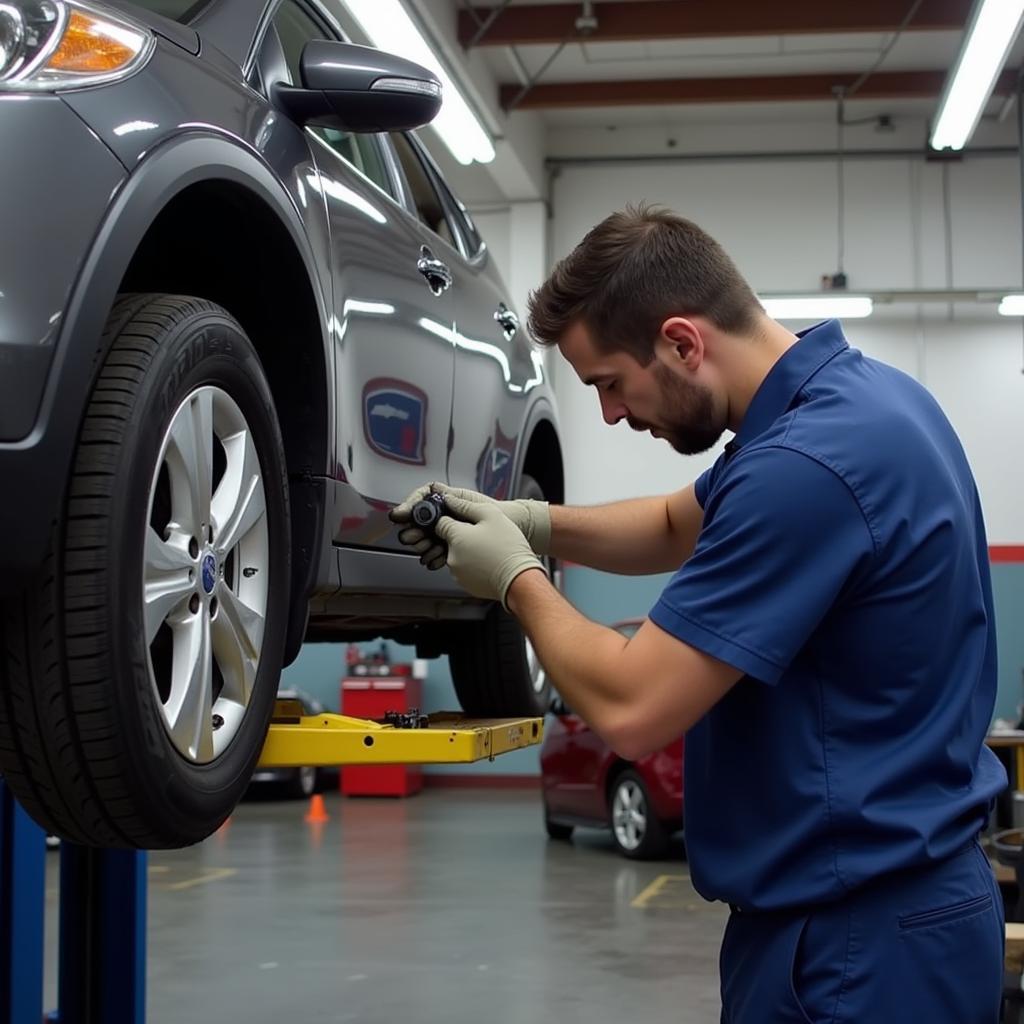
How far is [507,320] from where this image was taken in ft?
10.8

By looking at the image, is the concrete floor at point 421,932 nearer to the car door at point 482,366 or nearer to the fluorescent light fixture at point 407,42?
the car door at point 482,366

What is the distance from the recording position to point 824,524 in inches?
62.6

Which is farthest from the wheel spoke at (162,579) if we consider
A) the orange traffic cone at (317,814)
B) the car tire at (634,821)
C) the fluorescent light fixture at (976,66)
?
the orange traffic cone at (317,814)

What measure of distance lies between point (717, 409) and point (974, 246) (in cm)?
1224

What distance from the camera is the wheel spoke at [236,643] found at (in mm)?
1795

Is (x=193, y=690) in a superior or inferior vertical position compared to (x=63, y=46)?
inferior

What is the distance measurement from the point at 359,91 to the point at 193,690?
0.89 metres

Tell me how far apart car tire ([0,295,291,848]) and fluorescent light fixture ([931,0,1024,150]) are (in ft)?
18.8

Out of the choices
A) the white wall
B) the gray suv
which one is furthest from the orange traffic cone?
the gray suv

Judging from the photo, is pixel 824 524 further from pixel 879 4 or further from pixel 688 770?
pixel 879 4

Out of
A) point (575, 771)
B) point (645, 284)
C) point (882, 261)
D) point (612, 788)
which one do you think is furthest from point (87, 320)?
point (882, 261)

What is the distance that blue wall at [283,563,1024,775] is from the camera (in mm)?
12688

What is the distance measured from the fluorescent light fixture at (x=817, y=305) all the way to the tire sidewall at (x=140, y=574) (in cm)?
975

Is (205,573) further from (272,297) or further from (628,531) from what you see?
(628,531)
